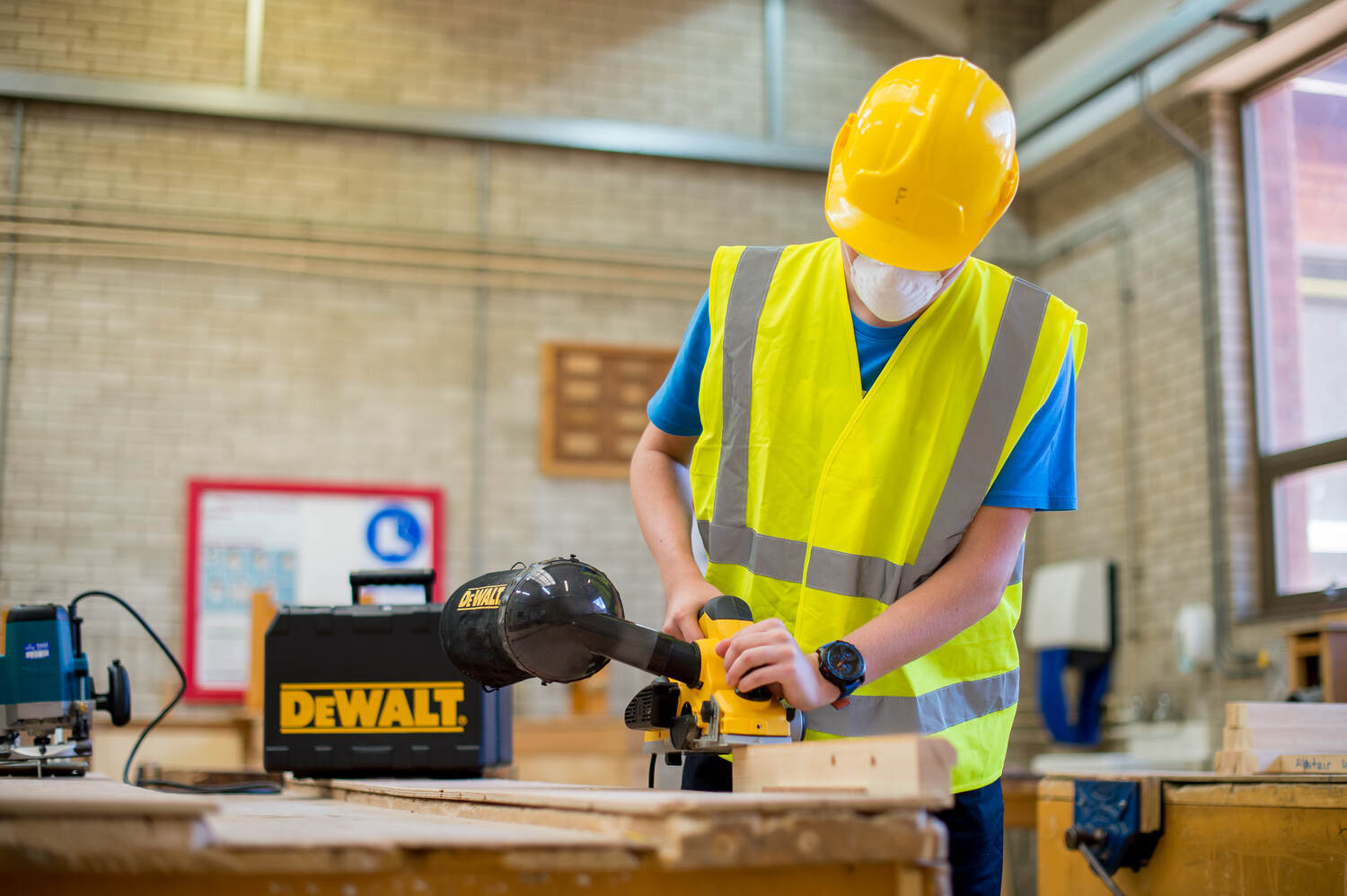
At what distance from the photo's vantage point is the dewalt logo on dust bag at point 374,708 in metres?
2.13

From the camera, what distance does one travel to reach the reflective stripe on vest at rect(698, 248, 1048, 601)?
166 cm

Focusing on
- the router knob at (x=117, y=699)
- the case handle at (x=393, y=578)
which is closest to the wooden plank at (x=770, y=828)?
the case handle at (x=393, y=578)

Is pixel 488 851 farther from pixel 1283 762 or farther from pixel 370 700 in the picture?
pixel 1283 762

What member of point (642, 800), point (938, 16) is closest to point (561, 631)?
point (642, 800)

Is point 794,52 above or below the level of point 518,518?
above

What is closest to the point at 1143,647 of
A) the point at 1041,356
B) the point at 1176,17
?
the point at 1176,17

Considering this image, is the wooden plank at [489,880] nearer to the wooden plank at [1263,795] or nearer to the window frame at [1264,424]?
the wooden plank at [1263,795]

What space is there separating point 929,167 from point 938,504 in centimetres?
42

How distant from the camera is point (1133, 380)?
679 cm

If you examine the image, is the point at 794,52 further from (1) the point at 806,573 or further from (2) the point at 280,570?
(1) the point at 806,573

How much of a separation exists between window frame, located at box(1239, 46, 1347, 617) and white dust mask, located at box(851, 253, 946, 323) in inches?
179

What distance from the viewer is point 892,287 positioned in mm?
1654

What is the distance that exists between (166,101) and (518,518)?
9.11 ft

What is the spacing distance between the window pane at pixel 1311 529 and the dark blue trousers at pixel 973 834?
14.7 ft
